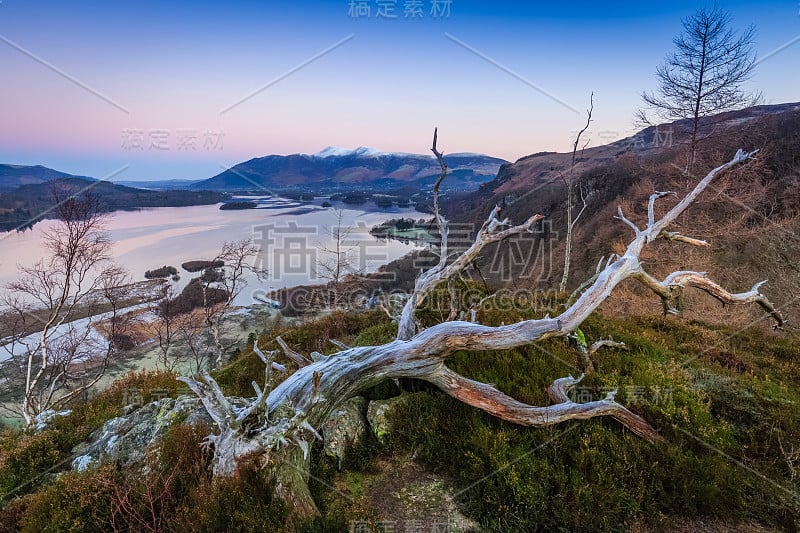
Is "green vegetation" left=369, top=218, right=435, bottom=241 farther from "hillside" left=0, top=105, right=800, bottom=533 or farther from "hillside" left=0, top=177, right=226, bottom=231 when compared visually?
"hillside" left=0, top=105, right=800, bottom=533

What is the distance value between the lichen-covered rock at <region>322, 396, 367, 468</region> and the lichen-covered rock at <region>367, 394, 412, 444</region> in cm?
16

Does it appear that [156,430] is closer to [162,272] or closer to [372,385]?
[372,385]

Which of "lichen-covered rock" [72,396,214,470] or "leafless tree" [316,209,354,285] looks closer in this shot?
"lichen-covered rock" [72,396,214,470]

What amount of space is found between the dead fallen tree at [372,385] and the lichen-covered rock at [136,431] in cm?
70

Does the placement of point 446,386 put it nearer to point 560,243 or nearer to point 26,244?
point 560,243

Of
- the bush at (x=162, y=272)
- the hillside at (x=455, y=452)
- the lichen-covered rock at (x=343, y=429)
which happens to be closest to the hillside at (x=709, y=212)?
the hillside at (x=455, y=452)

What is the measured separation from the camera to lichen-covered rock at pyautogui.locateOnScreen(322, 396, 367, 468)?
4.49m

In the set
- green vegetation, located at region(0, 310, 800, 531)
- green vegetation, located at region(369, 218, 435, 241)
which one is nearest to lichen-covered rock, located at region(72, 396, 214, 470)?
green vegetation, located at region(0, 310, 800, 531)

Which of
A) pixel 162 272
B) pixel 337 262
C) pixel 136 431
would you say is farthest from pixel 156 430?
pixel 162 272

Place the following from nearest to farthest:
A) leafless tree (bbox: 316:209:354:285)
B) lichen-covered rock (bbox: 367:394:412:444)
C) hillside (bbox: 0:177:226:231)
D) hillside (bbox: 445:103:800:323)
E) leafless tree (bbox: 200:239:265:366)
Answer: lichen-covered rock (bbox: 367:394:412:444) → hillside (bbox: 445:103:800:323) → hillside (bbox: 0:177:226:231) → leafless tree (bbox: 200:239:265:366) → leafless tree (bbox: 316:209:354:285)

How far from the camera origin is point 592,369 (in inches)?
236

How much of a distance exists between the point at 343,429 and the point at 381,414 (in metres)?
0.55

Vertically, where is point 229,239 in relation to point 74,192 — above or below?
below

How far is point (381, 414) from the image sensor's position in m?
4.89
